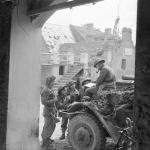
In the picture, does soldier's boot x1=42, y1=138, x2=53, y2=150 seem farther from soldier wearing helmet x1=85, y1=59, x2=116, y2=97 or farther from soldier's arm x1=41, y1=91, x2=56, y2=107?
soldier wearing helmet x1=85, y1=59, x2=116, y2=97

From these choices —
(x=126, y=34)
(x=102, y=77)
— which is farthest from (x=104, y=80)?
(x=126, y=34)

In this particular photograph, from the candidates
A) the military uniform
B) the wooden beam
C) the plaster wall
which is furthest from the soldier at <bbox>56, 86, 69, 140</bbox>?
the wooden beam

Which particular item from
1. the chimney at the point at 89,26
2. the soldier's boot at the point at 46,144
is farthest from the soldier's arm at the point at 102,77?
the chimney at the point at 89,26

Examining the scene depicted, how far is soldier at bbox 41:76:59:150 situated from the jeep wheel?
0.54m

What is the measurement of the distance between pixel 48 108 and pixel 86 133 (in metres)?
1.09

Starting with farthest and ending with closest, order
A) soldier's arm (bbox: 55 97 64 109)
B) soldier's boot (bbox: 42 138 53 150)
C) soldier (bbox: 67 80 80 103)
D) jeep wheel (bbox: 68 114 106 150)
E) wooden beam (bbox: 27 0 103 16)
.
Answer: soldier (bbox: 67 80 80 103), soldier's arm (bbox: 55 97 64 109), soldier's boot (bbox: 42 138 53 150), jeep wheel (bbox: 68 114 106 150), wooden beam (bbox: 27 0 103 16)

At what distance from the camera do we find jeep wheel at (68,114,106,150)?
592 centimetres

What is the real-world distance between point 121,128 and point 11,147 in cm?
205

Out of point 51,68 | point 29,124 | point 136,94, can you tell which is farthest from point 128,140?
point 51,68

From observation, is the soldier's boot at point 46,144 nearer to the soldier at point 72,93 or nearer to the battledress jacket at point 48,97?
the battledress jacket at point 48,97

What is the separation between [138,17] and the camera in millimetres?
2047

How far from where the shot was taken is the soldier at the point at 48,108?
6500mm

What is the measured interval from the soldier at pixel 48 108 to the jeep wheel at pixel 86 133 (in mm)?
539

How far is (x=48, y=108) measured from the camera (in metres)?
6.71
